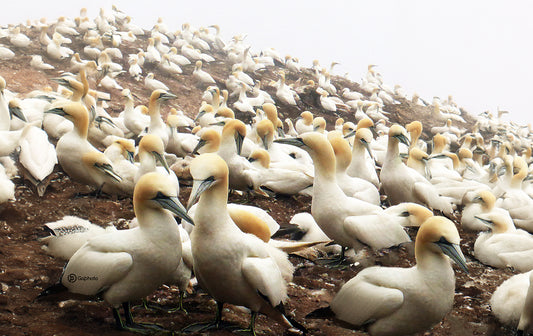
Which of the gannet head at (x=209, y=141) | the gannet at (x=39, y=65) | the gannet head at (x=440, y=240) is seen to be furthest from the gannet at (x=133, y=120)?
the gannet head at (x=440, y=240)

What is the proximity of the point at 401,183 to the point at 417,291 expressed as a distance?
3.54 m

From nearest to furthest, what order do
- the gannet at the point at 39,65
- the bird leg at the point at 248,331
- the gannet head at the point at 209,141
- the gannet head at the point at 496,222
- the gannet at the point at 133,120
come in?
1. the bird leg at the point at 248,331
2. the gannet head at the point at 496,222
3. the gannet head at the point at 209,141
4. the gannet at the point at 133,120
5. the gannet at the point at 39,65

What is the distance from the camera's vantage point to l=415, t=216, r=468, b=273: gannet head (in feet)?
11.5

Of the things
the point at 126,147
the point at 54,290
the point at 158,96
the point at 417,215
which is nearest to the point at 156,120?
the point at 158,96

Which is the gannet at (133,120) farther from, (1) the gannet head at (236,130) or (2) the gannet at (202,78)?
(2) the gannet at (202,78)

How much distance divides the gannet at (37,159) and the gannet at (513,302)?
4.54m

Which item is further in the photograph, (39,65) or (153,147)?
(39,65)

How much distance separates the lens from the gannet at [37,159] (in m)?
5.88

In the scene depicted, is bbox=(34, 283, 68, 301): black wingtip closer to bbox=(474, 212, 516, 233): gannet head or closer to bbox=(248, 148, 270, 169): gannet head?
bbox=(248, 148, 270, 169): gannet head

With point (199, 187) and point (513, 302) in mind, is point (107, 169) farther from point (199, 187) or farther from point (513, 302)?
point (513, 302)

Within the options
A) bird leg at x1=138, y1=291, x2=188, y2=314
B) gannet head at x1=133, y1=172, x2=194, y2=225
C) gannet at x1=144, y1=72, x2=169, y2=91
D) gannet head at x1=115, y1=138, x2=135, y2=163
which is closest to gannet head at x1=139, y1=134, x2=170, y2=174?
gannet head at x1=115, y1=138, x2=135, y2=163

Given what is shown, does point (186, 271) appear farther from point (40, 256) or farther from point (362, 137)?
point (362, 137)

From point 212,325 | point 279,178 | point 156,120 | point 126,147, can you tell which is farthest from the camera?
point 156,120

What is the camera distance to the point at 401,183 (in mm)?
6941
